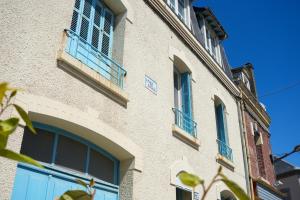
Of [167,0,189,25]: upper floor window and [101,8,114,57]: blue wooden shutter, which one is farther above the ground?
[167,0,189,25]: upper floor window

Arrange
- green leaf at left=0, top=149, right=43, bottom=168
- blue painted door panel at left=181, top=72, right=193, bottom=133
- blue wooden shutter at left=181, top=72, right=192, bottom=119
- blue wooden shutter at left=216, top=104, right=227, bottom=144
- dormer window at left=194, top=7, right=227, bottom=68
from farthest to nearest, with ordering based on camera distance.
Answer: dormer window at left=194, top=7, right=227, bottom=68, blue wooden shutter at left=216, top=104, right=227, bottom=144, blue wooden shutter at left=181, top=72, right=192, bottom=119, blue painted door panel at left=181, top=72, right=193, bottom=133, green leaf at left=0, top=149, right=43, bottom=168

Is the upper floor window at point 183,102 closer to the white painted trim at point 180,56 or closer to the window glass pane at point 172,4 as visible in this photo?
the white painted trim at point 180,56

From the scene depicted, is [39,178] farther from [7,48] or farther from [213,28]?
[213,28]

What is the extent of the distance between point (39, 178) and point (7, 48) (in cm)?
161

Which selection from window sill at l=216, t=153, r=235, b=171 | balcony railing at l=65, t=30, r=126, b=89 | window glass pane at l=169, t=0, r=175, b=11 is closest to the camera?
balcony railing at l=65, t=30, r=126, b=89

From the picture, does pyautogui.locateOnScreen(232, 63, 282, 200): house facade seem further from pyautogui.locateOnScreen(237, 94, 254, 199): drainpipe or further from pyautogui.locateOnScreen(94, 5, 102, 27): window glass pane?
pyautogui.locateOnScreen(94, 5, 102, 27): window glass pane

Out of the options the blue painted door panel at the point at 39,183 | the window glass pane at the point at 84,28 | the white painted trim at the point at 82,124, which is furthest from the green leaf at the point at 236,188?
the window glass pane at the point at 84,28

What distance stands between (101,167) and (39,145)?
3.87 feet

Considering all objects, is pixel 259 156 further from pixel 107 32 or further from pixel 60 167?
pixel 60 167

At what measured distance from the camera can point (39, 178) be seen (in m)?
3.90

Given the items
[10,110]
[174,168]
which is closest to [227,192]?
[174,168]

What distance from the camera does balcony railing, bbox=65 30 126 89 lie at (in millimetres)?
4819

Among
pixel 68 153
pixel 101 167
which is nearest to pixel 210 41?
pixel 101 167


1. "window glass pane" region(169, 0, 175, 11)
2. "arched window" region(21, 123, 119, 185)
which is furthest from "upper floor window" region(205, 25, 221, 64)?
"arched window" region(21, 123, 119, 185)
